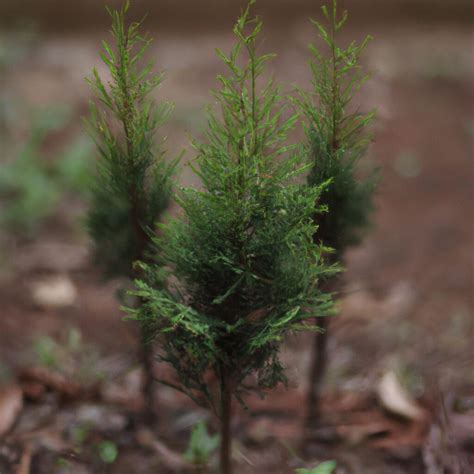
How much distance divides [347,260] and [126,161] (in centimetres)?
86

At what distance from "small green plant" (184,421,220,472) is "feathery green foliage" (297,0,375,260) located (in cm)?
60

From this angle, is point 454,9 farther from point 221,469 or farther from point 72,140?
point 221,469

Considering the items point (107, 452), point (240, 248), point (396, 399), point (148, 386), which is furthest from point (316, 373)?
point (240, 248)

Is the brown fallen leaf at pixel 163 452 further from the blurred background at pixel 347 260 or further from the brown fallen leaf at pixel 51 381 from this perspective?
the brown fallen leaf at pixel 51 381

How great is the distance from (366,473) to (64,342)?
1193 millimetres

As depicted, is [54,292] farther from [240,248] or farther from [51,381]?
[240,248]

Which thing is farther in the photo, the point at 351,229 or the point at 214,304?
the point at 351,229

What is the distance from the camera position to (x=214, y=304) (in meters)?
1.30

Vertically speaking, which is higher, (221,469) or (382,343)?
(382,343)

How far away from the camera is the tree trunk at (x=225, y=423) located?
134cm

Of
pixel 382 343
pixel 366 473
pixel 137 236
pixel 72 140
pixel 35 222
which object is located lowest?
pixel 366 473

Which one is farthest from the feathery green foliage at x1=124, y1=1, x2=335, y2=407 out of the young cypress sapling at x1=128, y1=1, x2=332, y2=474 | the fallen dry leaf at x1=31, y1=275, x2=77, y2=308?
the fallen dry leaf at x1=31, y1=275, x2=77, y2=308

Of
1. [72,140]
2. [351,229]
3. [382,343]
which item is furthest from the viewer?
[72,140]

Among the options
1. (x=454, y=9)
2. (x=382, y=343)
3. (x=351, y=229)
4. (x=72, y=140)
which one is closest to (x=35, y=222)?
(x=72, y=140)
